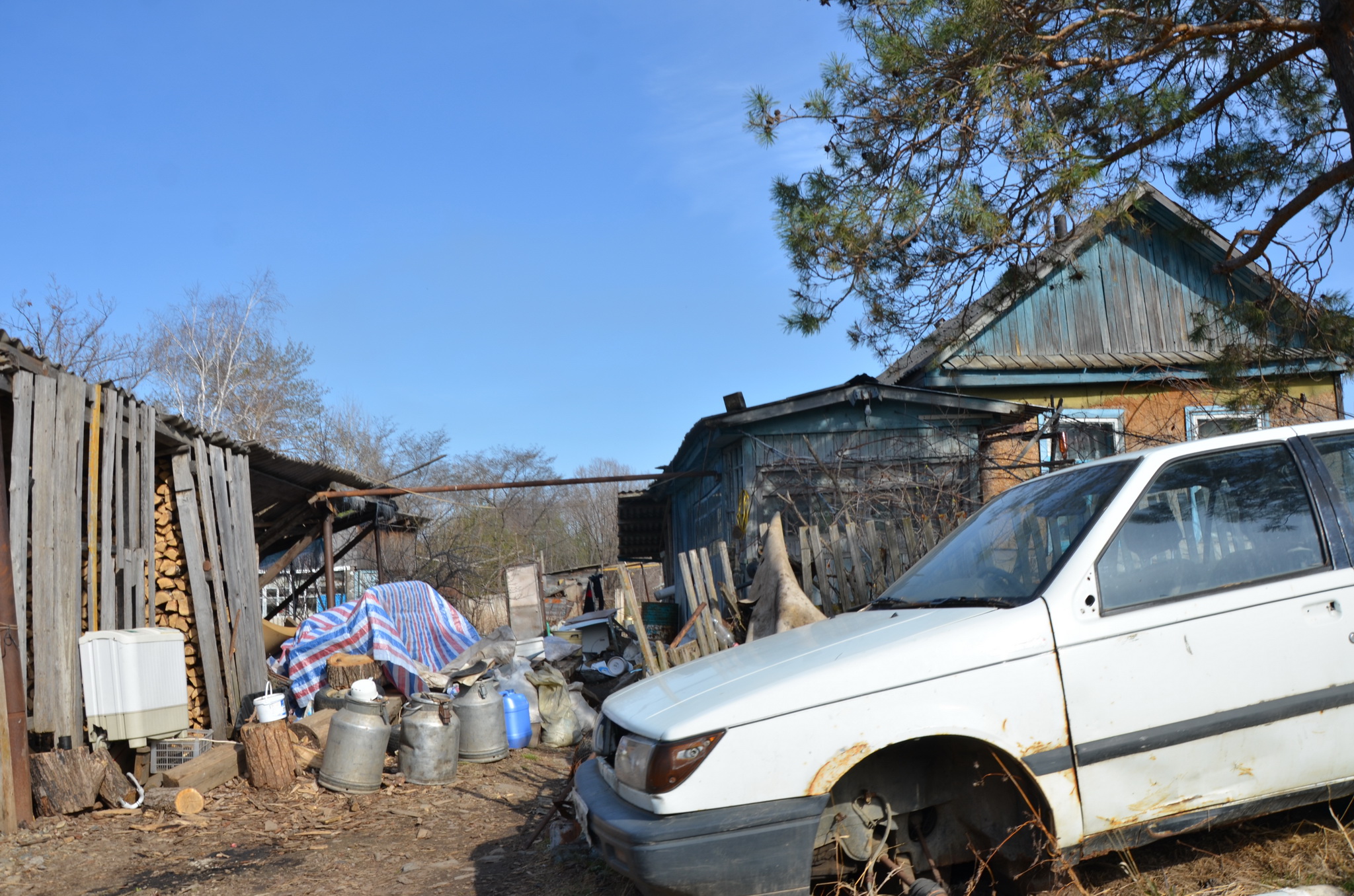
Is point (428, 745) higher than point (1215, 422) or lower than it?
lower

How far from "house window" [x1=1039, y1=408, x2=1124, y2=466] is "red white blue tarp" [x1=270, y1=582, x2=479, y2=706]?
7.98 metres

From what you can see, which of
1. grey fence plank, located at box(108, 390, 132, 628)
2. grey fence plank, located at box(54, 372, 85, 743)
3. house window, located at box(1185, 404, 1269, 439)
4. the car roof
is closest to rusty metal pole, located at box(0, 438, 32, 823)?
grey fence plank, located at box(54, 372, 85, 743)

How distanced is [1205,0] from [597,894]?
25.1ft

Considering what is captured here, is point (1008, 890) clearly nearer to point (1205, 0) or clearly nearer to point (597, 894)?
point (597, 894)

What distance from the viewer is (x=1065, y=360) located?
13281mm

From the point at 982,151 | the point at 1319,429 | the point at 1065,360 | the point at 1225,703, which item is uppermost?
the point at 982,151

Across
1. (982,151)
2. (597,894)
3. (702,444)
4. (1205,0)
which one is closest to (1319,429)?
(597,894)

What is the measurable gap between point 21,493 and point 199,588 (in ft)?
7.50

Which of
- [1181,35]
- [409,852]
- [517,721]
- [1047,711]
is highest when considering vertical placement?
[1181,35]

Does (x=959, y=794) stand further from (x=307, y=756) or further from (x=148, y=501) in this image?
(x=148, y=501)

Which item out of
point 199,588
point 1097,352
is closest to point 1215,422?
point 1097,352

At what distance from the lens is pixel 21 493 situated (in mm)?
6031

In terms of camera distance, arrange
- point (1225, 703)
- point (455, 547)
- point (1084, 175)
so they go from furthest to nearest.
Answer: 1. point (455, 547)
2. point (1084, 175)
3. point (1225, 703)

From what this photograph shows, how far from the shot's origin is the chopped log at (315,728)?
25.5ft
